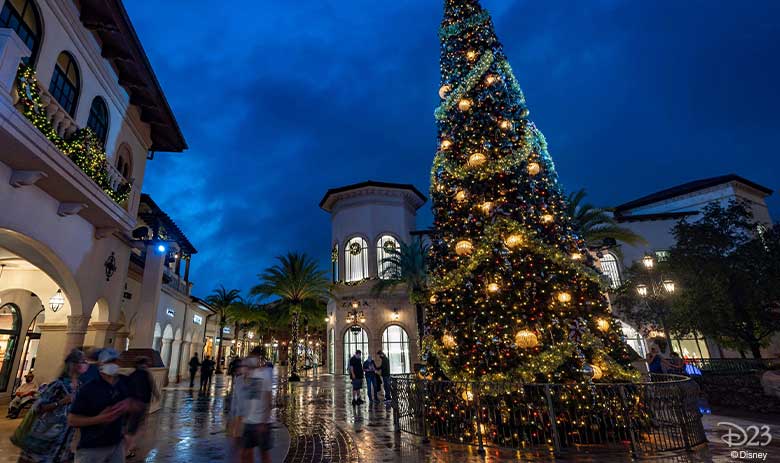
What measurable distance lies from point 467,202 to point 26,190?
31.9ft

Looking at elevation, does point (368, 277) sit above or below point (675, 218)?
below

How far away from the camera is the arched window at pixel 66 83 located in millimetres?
8859

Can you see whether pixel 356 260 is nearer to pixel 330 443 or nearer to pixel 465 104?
pixel 465 104

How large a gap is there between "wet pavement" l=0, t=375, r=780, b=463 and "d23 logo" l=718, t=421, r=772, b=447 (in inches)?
6.8

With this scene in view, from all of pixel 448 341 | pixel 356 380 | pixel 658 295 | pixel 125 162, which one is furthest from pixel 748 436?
pixel 125 162

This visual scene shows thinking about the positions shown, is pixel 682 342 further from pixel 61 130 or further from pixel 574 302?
pixel 61 130

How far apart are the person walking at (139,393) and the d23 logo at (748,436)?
10256mm

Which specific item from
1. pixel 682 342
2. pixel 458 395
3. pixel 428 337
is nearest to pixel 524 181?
pixel 428 337

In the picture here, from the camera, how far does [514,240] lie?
8.05 meters

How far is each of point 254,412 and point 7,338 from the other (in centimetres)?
1640

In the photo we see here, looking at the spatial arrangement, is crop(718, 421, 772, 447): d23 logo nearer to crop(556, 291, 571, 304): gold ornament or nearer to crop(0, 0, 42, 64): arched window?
crop(556, 291, 571, 304): gold ornament

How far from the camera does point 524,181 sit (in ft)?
28.8

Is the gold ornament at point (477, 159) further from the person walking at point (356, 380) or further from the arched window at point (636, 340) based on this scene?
the arched window at point (636, 340)

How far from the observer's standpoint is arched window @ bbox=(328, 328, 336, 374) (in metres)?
30.3
